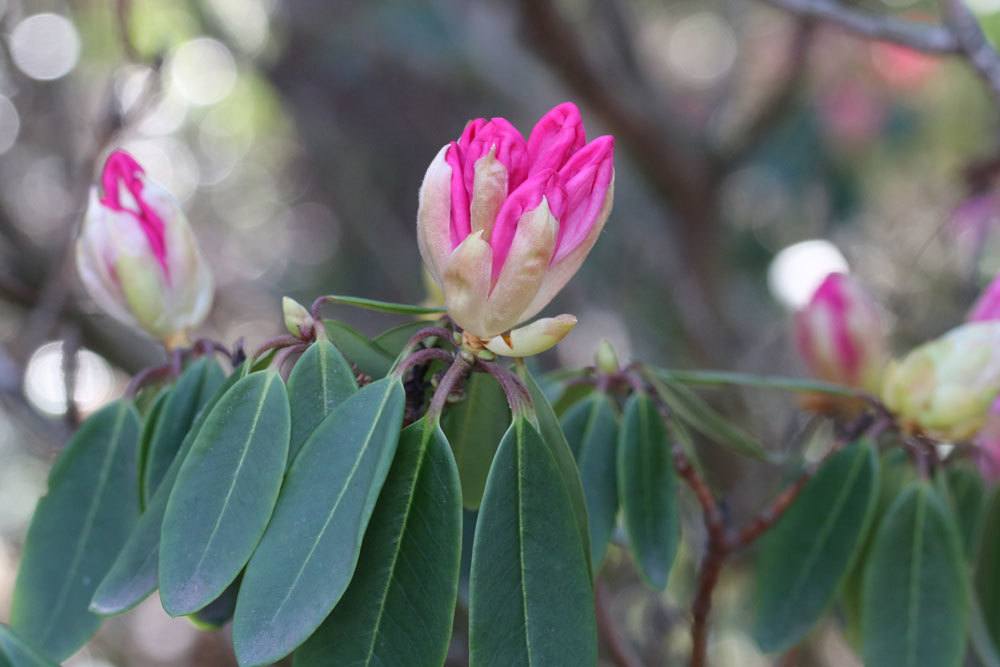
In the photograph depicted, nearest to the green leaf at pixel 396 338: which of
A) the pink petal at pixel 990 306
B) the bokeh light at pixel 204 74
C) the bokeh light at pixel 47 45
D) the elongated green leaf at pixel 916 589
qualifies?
the elongated green leaf at pixel 916 589

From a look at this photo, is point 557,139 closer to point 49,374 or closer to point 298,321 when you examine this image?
point 298,321

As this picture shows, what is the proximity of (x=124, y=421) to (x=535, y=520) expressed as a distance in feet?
1.06

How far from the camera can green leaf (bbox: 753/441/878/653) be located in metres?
0.75

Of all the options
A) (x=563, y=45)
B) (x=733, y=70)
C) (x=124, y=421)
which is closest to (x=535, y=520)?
(x=124, y=421)

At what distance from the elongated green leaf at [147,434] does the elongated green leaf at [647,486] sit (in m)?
0.32

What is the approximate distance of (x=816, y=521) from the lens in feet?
2.55

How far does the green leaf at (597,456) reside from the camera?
0.73 metres

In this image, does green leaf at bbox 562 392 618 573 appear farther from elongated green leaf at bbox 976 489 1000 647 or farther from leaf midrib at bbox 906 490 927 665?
elongated green leaf at bbox 976 489 1000 647

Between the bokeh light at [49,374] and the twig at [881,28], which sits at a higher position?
the twig at [881,28]

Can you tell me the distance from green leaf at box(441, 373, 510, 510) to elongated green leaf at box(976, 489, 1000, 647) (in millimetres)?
440

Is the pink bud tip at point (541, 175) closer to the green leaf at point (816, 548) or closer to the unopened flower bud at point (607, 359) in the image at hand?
the unopened flower bud at point (607, 359)

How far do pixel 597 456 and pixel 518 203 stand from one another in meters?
0.26

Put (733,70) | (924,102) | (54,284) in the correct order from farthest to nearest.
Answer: (924,102) → (733,70) → (54,284)

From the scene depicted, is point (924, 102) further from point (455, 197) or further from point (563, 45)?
point (455, 197)
